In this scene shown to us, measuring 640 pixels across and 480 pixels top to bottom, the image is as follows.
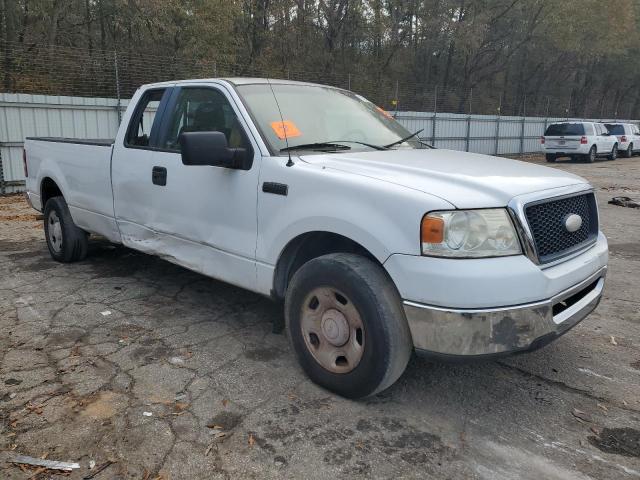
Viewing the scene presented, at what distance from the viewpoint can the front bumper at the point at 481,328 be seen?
2.54 meters

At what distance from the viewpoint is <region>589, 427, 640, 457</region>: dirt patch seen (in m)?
2.64

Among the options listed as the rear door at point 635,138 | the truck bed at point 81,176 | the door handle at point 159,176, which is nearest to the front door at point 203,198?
the door handle at point 159,176

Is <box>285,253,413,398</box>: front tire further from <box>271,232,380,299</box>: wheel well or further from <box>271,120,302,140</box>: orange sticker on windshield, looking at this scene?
<box>271,120,302,140</box>: orange sticker on windshield

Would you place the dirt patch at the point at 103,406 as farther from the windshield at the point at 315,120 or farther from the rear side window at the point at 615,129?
the rear side window at the point at 615,129

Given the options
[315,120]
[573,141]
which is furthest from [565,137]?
[315,120]

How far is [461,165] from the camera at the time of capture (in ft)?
10.9

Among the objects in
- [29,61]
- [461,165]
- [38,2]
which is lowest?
[461,165]

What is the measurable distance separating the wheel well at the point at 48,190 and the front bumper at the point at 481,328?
4.73 m

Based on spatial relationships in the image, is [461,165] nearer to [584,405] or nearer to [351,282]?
[351,282]

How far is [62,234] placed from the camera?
5.68 m

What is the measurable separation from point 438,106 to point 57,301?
789 inches

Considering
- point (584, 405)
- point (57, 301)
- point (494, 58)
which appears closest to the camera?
point (584, 405)

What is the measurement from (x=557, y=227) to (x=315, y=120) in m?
1.76

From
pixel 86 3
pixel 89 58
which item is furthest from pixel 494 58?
pixel 89 58
